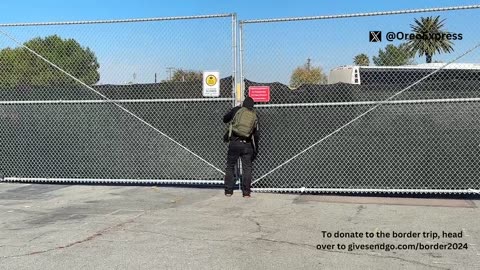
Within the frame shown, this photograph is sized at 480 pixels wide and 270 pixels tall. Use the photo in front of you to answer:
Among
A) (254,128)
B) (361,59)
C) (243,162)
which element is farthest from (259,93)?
(361,59)

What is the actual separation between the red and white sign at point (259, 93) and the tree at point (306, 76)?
0.41 meters

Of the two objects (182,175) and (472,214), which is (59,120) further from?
(472,214)

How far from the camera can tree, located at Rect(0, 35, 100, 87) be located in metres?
9.06

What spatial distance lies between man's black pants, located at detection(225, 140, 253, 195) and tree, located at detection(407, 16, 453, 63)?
115 inches

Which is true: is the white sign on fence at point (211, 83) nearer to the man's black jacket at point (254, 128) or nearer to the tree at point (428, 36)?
the man's black jacket at point (254, 128)

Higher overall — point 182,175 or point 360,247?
point 182,175

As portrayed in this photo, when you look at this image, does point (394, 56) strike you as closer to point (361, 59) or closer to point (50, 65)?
point (361, 59)

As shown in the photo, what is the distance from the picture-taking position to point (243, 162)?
8.54 meters

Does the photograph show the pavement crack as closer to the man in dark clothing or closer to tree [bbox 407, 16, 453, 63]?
the man in dark clothing

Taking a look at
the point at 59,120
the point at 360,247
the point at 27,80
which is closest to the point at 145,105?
the point at 59,120

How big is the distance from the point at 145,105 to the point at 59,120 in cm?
163

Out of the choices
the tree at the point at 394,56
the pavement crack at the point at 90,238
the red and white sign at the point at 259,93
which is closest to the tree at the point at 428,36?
the tree at the point at 394,56

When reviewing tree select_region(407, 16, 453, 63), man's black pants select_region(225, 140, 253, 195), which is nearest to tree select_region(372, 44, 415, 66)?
tree select_region(407, 16, 453, 63)

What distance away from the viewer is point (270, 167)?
28.6ft
